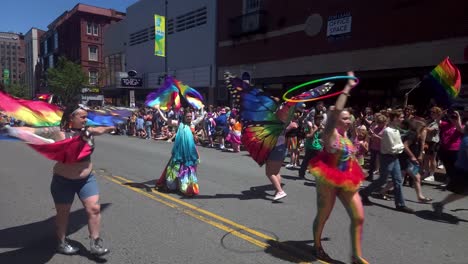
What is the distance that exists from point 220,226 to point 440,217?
3327 mm

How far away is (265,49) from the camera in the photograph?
67.1 feet

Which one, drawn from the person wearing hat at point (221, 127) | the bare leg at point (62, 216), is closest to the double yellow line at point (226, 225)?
the bare leg at point (62, 216)

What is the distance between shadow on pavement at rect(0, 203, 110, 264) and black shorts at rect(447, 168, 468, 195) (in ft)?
16.0

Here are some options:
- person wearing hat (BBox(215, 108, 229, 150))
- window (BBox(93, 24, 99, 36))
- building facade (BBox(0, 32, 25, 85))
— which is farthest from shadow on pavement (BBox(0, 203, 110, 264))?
building facade (BBox(0, 32, 25, 85))

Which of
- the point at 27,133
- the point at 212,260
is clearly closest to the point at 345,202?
the point at 212,260

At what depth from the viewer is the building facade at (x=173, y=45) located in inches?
969

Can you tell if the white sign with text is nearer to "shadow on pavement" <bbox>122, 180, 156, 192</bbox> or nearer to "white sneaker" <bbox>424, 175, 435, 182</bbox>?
"white sneaker" <bbox>424, 175, 435, 182</bbox>

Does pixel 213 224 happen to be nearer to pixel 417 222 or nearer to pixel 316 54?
pixel 417 222

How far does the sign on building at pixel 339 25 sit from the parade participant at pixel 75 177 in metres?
14.0

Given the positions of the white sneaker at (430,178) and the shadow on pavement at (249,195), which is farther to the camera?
the white sneaker at (430,178)

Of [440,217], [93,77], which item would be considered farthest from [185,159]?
[93,77]

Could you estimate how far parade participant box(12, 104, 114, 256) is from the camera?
4.00 meters

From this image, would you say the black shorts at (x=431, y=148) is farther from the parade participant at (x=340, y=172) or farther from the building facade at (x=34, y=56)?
the building facade at (x=34, y=56)

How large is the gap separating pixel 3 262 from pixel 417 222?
5.21 m
